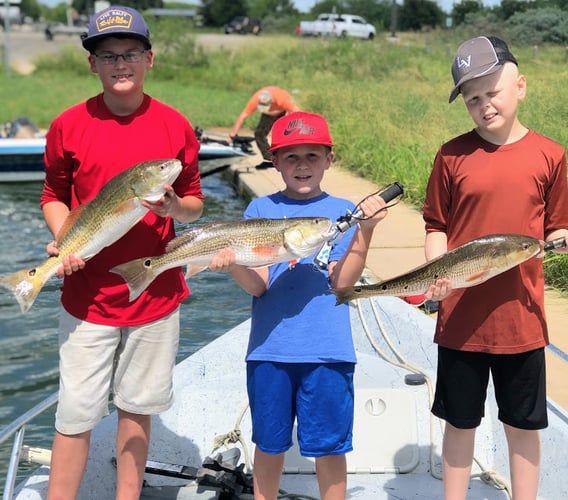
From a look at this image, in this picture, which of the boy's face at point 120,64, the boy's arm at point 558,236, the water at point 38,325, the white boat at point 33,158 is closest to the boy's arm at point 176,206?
the boy's face at point 120,64

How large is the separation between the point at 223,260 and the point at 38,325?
591cm

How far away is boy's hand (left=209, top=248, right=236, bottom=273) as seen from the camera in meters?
3.23

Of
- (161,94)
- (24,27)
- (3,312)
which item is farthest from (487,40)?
(24,27)

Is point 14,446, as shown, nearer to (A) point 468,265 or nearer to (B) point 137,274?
(B) point 137,274

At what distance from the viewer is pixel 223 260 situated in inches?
127

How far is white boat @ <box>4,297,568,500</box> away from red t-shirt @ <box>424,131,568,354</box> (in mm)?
1039

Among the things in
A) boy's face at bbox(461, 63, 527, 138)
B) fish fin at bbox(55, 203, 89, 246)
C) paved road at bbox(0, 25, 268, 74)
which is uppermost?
boy's face at bbox(461, 63, 527, 138)

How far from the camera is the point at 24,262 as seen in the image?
438 inches

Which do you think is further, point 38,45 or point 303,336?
point 38,45

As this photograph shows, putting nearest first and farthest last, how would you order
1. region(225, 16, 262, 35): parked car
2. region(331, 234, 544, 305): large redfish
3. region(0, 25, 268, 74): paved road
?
region(331, 234, 544, 305): large redfish
region(0, 25, 268, 74): paved road
region(225, 16, 262, 35): parked car

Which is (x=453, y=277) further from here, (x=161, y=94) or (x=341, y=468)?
(x=161, y=94)

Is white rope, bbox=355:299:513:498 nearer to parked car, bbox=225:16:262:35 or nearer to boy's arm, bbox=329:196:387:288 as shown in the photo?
boy's arm, bbox=329:196:387:288

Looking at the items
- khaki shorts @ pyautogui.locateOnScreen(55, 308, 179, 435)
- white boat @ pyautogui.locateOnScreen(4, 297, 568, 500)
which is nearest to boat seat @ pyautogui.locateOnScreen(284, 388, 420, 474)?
white boat @ pyautogui.locateOnScreen(4, 297, 568, 500)

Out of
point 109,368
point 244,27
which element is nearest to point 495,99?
point 109,368
